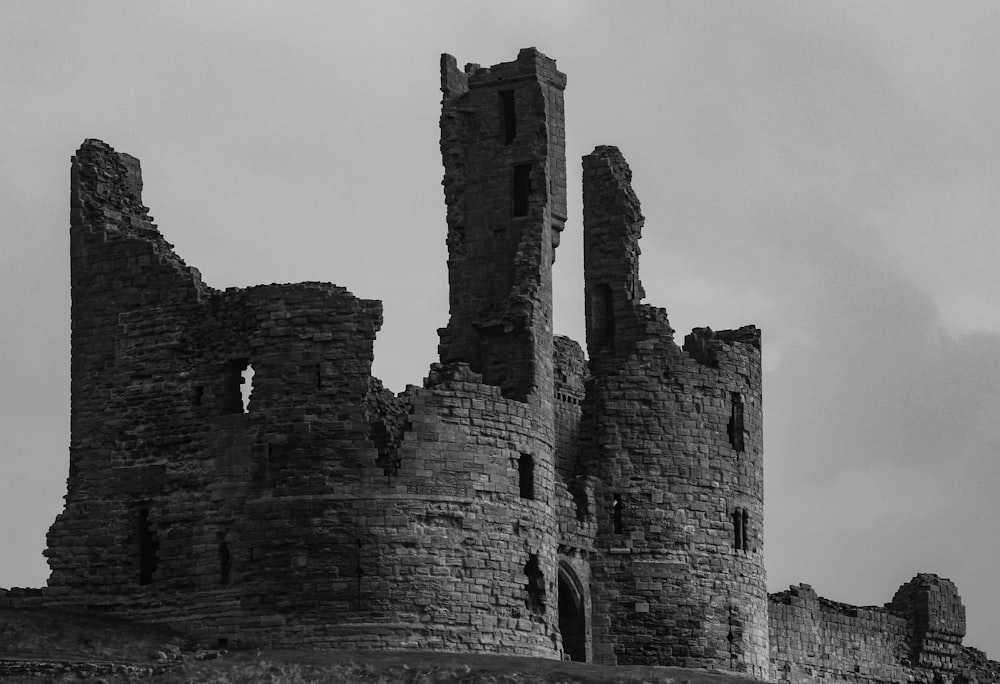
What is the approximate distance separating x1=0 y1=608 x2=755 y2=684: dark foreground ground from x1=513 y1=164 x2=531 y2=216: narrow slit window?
954 cm

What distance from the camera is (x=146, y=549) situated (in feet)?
188

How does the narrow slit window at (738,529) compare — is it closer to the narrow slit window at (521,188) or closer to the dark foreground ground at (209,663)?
the narrow slit window at (521,188)

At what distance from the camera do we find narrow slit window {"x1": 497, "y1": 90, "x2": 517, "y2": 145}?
6247 cm

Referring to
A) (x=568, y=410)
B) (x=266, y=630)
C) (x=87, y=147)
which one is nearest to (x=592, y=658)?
(x=568, y=410)

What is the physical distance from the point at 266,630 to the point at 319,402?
3909 mm

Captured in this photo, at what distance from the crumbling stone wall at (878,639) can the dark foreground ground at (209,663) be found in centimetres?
1101

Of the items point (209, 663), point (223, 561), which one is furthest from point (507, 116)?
point (209, 663)

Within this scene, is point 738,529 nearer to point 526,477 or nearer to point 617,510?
point 617,510

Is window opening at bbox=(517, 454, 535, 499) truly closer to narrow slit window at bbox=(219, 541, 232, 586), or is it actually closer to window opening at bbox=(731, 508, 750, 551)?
narrow slit window at bbox=(219, 541, 232, 586)

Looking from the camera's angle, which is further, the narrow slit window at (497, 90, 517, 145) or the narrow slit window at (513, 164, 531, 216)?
the narrow slit window at (497, 90, 517, 145)

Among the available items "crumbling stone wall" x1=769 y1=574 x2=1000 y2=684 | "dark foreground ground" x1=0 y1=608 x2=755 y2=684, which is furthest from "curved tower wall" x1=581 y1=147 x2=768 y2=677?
"dark foreground ground" x1=0 y1=608 x2=755 y2=684

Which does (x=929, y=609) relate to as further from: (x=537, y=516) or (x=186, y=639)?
(x=186, y=639)

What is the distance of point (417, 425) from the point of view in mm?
56375

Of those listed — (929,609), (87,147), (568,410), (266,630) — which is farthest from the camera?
(929,609)
